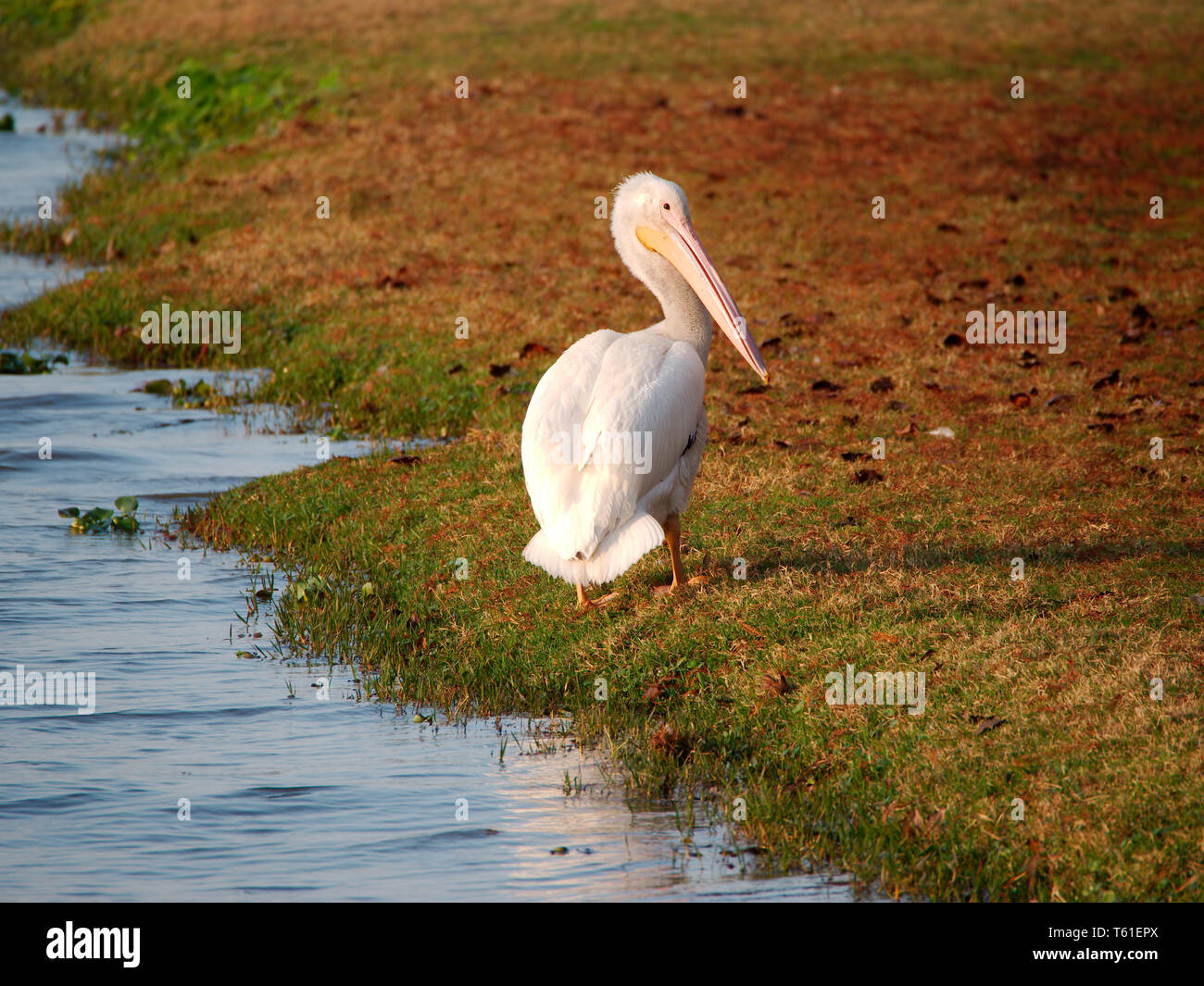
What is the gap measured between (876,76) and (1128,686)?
63.0 feet

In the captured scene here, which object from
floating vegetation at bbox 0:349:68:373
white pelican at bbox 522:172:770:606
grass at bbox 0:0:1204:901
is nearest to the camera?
grass at bbox 0:0:1204:901

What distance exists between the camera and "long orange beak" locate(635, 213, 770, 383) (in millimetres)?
7941

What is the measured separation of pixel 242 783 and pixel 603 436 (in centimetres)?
248

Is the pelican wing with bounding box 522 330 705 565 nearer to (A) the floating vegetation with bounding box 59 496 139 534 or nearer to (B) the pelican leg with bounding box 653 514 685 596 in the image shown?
(B) the pelican leg with bounding box 653 514 685 596

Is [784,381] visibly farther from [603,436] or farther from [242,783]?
[242,783]

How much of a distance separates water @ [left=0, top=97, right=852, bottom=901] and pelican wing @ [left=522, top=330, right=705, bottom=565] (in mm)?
1105

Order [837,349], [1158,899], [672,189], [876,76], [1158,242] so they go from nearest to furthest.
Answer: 1. [1158,899]
2. [672,189]
3. [837,349]
4. [1158,242]
5. [876,76]

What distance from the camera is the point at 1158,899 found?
4926mm

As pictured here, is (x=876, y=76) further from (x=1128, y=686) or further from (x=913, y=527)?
→ (x=1128, y=686)

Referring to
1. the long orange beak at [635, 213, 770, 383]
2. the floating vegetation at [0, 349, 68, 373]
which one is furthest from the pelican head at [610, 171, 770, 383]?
the floating vegetation at [0, 349, 68, 373]

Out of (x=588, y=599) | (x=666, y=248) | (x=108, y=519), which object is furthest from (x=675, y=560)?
(x=108, y=519)

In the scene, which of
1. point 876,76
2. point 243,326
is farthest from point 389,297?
point 876,76

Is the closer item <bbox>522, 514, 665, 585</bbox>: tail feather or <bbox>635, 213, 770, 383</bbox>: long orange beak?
<bbox>522, 514, 665, 585</bbox>: tail feather
